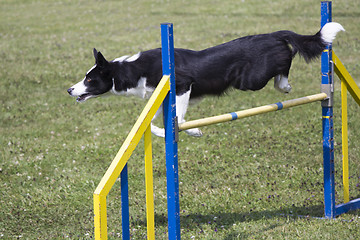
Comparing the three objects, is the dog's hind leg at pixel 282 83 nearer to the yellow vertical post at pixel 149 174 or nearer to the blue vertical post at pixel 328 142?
the blue vertical post at pixel 328 142

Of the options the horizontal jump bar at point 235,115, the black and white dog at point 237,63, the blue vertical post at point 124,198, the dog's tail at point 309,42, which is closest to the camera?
the blue vertical post at point 124,198

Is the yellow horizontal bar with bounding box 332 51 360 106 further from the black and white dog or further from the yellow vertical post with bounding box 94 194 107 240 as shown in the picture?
the yellow vertical post with bounding box 94 194 107 240

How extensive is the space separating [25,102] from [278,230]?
658 cm

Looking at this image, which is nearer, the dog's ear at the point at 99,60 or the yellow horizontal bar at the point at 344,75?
the dog's ear at the point at 99,60

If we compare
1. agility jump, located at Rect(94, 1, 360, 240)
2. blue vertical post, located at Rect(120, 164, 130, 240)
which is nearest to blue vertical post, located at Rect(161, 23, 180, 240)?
agility jump, located at Rect(94, 1, 360, 240)

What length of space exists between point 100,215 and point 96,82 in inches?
75.1

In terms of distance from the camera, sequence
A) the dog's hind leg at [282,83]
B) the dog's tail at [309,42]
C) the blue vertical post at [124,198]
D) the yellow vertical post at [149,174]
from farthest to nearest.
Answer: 1. the dog's hind leg at [282,83]
2. the dog's tail at [309,42]
3. the yellow vertical post at [149,174]
4. the blue vertical post at [124,198]

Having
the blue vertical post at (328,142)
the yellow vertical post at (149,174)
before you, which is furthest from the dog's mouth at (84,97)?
the blue vertical post at (328,142)

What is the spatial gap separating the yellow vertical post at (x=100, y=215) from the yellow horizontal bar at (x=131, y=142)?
0.12ft

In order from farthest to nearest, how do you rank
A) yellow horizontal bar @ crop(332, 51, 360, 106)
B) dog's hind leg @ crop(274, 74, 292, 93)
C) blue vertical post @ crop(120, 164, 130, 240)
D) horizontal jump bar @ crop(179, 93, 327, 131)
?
yellow horizontal bar @ crop(332, 51, 360, 106) < dog's hind leg @ crop(274, 74, 292, 93) < horizontal jump bar @ crop(179, 93, 327, 131) < blue vertical post @ crop(120, 164, 130, 240)

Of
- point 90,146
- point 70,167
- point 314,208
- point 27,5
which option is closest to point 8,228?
point 70,167

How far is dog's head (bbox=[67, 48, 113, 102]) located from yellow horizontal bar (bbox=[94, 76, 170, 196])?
120 centimetres

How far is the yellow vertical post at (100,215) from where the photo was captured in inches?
127

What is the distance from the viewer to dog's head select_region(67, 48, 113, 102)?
4848mm
